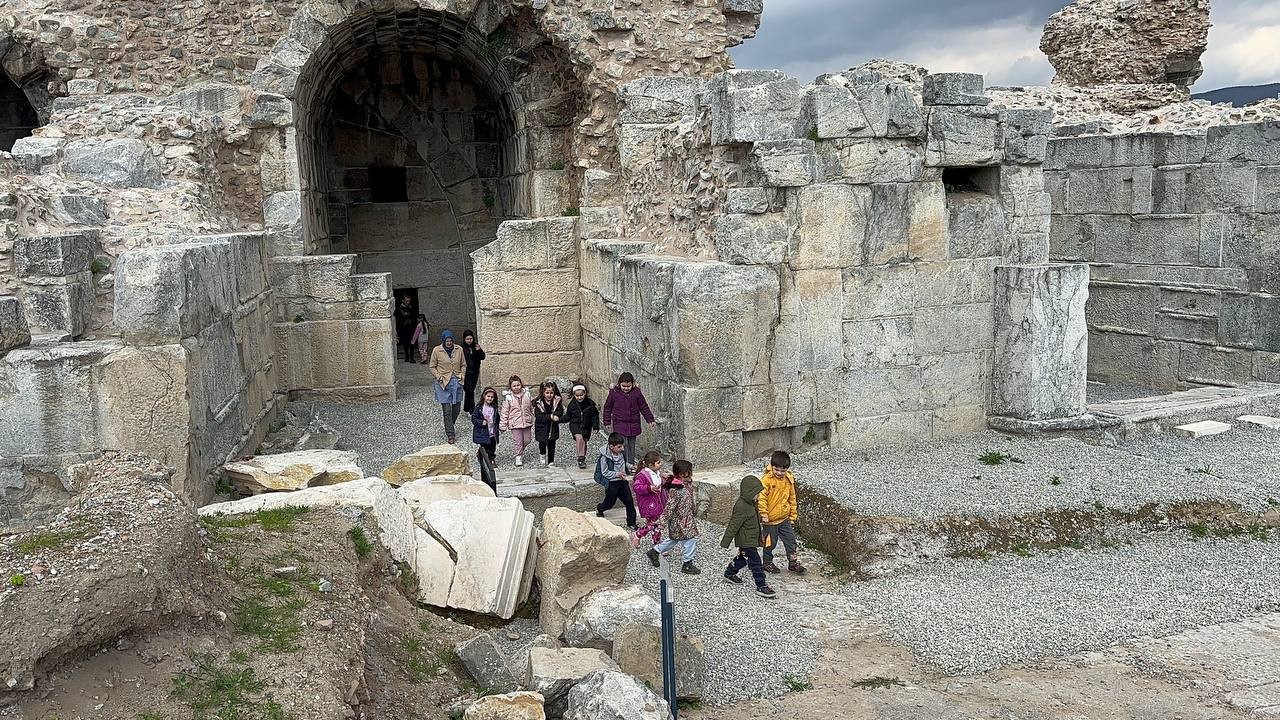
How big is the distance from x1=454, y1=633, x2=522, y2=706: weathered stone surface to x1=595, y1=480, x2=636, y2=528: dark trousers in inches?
104

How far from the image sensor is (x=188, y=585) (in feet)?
14.4

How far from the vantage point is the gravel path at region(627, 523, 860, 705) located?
5.67m

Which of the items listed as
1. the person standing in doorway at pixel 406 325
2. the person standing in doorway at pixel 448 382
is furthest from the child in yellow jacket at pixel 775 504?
the person standing in doorway at pixel 406 325

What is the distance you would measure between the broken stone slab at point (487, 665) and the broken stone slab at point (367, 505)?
102cm

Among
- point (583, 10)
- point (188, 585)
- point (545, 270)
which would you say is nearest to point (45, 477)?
point (188, 585)

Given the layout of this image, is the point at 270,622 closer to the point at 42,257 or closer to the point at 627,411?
the point at 42,257

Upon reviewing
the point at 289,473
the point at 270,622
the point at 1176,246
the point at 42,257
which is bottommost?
the point at 270,622

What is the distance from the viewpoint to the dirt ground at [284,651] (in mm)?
3877

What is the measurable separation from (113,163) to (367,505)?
18.6 feet

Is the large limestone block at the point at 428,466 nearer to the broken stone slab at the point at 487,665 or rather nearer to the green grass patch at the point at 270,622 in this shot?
the broken stone slab at the point at 487,665

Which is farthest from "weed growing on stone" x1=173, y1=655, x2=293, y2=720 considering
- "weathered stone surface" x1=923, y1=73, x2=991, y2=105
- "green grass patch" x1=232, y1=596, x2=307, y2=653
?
"weathered stone surface" x1=923, y1=73, x2=991, y2=105

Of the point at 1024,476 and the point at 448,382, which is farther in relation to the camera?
the point at 448,382

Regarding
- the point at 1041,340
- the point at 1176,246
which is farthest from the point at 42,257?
the point at 1176,246

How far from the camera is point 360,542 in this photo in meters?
5.90
